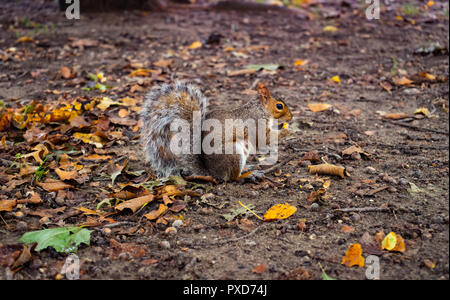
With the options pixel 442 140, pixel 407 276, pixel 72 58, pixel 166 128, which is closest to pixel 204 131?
pixel 166 128

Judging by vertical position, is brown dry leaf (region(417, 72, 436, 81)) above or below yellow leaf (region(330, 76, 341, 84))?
above

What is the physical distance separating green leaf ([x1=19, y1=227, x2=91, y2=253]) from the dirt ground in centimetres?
4

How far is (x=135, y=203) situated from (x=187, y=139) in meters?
0.54

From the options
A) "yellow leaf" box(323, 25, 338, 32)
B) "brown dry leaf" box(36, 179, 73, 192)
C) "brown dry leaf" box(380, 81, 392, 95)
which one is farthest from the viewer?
"yellow leaf" box(323, 25, 338, 32)

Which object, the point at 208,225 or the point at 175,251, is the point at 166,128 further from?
the point at 175,251

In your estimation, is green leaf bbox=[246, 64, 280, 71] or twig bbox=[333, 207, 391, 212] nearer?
twig bbox=[333, 207, 391, 212]

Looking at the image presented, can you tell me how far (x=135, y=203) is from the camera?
261cm

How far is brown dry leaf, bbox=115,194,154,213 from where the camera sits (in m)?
2.56

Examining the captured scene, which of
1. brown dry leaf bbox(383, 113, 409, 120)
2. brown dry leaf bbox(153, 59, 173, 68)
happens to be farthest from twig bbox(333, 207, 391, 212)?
brown dry leaf bbox(153, 59, 173, 68)

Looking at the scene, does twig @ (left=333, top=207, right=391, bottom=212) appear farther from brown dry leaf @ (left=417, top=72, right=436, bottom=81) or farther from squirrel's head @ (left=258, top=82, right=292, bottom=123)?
brown dry leaf @ (left=417, top=72, right=436, bottom=81)

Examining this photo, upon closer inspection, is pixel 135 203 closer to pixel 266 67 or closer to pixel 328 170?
pixel 328 170

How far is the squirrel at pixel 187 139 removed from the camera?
113 inches

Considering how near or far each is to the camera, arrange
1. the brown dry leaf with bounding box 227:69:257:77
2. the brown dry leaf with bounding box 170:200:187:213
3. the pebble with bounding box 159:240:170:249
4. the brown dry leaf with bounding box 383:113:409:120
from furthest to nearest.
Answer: the brown dry leaf with bounding box 227:69:257:77
the brown dry leaf with bounding box 383:113:409:120
the brown dry leaf with bounding box 170:200:187:213
the pebble with bounding box 159:240:170:249

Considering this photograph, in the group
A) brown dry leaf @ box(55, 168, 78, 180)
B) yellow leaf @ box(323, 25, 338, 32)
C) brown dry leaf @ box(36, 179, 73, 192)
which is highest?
yellow leaf @ box(323, 25, 338, 32)
